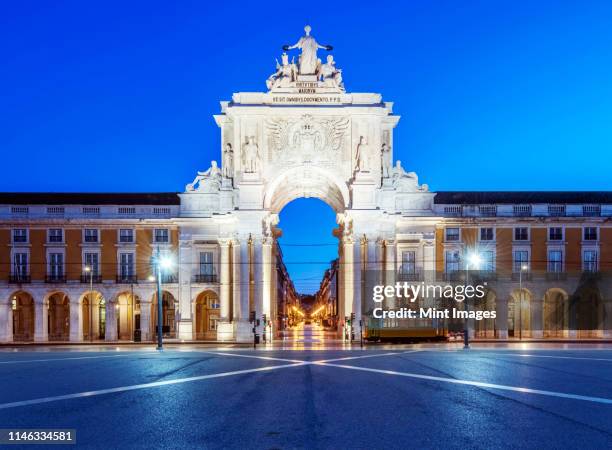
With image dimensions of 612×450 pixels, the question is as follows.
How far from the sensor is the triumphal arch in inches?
2077

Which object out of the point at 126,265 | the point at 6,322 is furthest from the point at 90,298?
the point at 6,322

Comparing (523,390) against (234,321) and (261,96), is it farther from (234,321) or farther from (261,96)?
(261,96)

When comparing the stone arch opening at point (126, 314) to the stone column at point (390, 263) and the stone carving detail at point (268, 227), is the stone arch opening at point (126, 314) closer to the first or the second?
the stone carving detail at point (268, 227)

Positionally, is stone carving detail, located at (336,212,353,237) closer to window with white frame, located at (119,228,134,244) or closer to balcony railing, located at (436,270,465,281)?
balcony railing, located at (436,270,465,281)

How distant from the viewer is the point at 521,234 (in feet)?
187

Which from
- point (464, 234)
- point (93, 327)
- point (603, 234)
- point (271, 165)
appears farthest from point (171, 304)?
point (603, 234)

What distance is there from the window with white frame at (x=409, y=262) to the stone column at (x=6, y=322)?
116ft

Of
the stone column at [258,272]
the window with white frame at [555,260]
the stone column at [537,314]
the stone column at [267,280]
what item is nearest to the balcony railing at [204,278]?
the stone column at [258,272]

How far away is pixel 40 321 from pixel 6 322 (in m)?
3.07

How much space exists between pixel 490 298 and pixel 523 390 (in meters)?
43.1

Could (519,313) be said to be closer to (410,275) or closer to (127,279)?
(410,275)

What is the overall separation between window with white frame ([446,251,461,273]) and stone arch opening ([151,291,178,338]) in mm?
25377

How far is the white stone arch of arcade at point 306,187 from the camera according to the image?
176ft

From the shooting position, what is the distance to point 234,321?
173 ft
